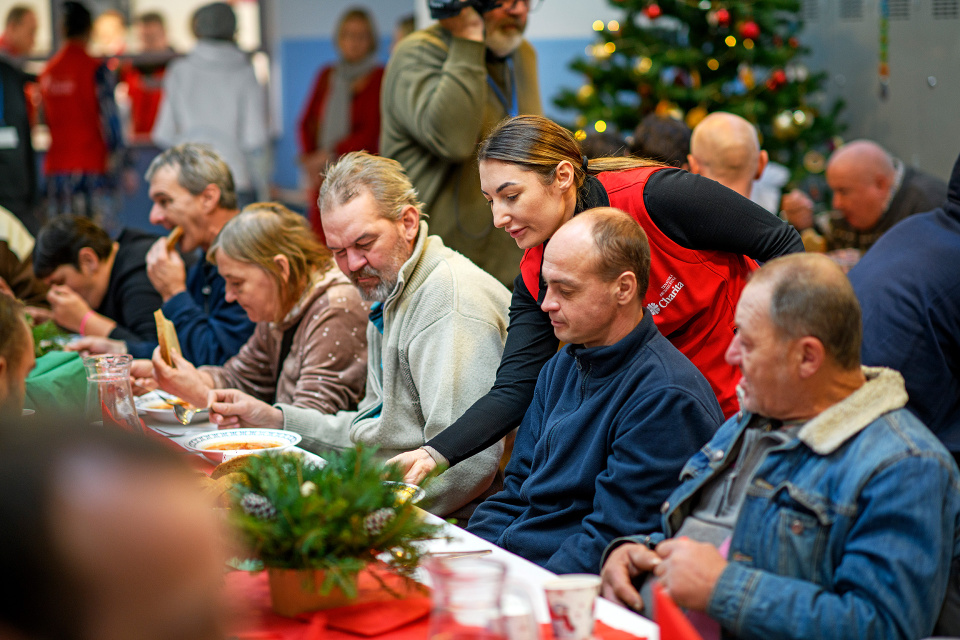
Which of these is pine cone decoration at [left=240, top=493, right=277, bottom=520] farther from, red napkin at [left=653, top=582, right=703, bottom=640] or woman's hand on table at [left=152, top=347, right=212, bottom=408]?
woman's hand on table at [left=152, top=347, right=212, bottom=408]

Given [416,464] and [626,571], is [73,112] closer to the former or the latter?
[416,464]

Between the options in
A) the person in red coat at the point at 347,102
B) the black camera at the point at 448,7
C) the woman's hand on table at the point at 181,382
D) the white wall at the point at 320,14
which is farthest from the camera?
the white wall at the point at 320,14

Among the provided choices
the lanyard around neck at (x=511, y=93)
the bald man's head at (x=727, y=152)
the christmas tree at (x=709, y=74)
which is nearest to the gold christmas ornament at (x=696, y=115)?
the christmas tree at (x=709, y=74)

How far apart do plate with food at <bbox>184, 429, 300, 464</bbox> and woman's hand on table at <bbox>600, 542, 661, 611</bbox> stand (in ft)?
2.83

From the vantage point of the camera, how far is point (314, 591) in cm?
138

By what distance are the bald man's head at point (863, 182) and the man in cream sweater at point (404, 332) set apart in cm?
294

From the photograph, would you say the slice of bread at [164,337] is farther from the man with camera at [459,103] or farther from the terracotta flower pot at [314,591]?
the terracotta flower pot at [314,591]

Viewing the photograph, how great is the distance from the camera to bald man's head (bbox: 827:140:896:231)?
4832 mm

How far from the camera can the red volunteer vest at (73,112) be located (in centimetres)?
672

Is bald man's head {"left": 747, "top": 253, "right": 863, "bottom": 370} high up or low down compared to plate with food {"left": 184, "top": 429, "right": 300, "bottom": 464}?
up

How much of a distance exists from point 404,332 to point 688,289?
749mm

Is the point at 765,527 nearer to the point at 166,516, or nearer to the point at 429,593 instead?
the point at 429,593

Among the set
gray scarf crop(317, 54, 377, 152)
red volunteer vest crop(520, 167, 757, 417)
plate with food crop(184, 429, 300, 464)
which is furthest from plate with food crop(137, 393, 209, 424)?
gray scarf crop(317, 54, 377, 152)

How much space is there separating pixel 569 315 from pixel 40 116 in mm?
6894
